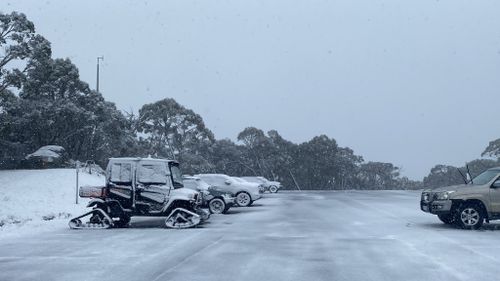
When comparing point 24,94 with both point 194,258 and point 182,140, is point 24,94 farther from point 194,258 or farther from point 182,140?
point 194,258

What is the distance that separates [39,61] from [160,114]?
2309cm

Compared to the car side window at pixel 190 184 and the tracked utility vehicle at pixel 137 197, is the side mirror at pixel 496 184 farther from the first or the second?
the car side window at pixel 190 184

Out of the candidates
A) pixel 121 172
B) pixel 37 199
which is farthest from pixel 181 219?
pixel 37 199

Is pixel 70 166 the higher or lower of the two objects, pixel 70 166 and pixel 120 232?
the higher

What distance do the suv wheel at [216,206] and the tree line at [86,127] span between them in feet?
59.4

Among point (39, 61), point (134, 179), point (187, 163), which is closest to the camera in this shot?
point (134, 179)

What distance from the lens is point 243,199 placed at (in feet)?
94.9

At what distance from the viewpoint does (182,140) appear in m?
62.4

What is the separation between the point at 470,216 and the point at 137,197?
955cm

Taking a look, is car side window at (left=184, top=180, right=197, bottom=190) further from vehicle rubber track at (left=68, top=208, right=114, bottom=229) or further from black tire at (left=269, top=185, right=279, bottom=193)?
black tire at (left=269, top=185, right=279, bottom=193)

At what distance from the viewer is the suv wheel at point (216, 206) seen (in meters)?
24.3

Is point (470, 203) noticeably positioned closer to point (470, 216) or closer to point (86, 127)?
point (470, 216)

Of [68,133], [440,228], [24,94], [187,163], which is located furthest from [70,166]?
[440,228]

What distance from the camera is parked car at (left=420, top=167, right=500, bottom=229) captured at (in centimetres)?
1709
